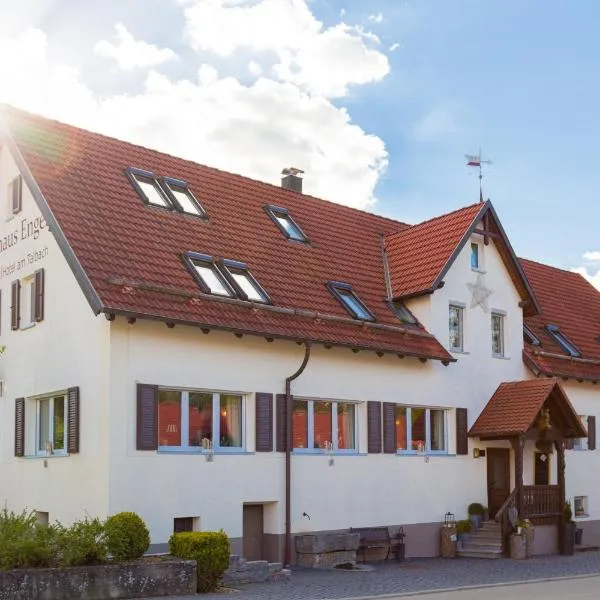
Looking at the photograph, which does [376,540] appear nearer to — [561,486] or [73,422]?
[561,486]

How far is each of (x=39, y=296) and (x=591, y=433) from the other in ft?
57.7

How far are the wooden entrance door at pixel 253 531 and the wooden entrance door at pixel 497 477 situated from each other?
8.00 meters

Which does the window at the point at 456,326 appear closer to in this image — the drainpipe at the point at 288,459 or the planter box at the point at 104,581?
the drainpipe at the point at 288,459

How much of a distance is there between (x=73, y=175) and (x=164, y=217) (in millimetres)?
2185

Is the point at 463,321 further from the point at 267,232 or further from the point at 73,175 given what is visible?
the point at 73,175

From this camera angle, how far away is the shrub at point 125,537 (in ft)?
53.6

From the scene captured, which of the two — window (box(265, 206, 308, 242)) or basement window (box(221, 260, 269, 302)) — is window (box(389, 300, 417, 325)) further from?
basement window (box(221, 260, 269, 302))

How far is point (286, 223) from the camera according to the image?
1055 inches

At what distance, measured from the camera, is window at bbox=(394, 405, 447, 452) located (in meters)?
24.8

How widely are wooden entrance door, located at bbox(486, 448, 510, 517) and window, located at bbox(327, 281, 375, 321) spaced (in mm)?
5596

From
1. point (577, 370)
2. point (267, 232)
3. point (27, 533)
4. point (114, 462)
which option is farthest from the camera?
point (577, 370)

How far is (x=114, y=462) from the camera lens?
61.2 feet

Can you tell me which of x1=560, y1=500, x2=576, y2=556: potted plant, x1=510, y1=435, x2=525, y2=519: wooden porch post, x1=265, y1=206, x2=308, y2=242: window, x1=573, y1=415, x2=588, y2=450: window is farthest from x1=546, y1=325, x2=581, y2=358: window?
x1=265, y1=206, x2=308, y2=242: window

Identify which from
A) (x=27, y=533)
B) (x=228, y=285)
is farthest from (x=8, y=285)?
(x=27, y=533)
